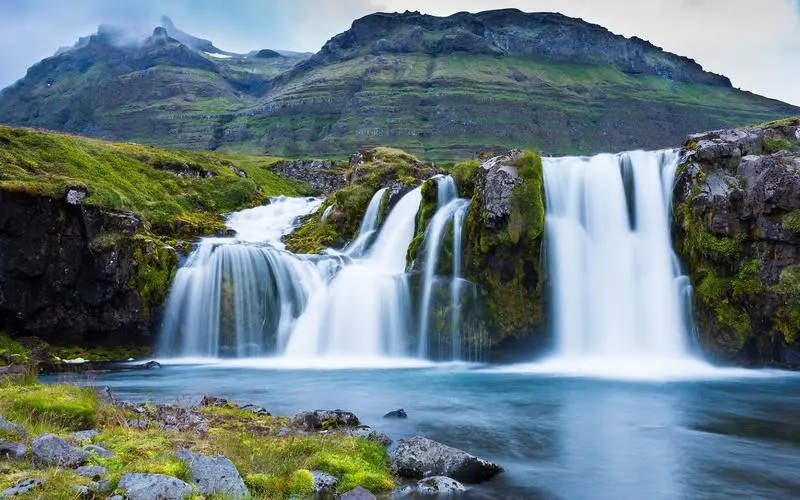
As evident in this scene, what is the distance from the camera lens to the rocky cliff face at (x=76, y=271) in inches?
1027

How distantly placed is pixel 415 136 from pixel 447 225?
448 ft

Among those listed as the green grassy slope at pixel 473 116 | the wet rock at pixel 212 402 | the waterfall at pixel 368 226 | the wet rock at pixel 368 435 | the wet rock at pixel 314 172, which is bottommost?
the wet rock at pixel 368 435

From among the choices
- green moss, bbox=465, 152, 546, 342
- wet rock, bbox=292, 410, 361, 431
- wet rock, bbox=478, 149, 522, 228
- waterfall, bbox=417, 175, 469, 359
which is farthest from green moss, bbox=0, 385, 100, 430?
wet rock, bbox=478, 149, 522, 228

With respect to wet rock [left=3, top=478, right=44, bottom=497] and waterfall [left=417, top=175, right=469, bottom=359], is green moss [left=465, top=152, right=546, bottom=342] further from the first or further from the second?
wet rock [left=3, top=478, right=44, bottom=497]

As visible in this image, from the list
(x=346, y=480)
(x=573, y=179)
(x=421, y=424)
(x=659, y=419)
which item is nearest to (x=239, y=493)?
(x=346, y=480)

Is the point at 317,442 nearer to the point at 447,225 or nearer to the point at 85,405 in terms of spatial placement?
the point at 85,405

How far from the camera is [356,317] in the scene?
1145 inches

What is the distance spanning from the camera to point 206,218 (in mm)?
42906

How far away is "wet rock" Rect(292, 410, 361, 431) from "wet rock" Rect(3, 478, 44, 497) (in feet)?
21.6

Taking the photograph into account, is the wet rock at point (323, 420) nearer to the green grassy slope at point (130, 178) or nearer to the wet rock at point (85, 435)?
the wet rock at point (85, 435)

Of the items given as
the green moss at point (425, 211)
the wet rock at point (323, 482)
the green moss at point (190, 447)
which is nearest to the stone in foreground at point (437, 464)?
the green moss at point (190, 447)

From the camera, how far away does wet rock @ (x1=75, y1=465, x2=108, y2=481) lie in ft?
22.3

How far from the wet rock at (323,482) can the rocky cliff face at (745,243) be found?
21.2 metres

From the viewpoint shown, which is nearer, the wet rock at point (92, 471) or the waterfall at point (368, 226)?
the wet rock at point (92, 471)
